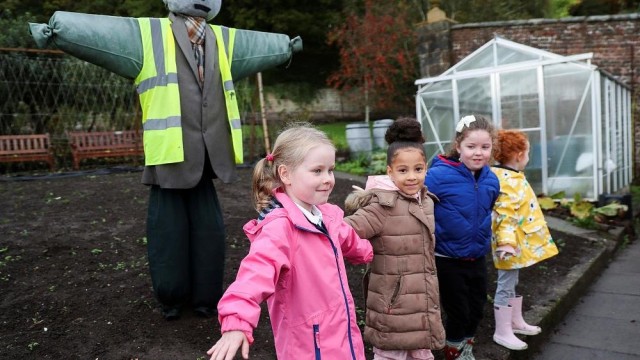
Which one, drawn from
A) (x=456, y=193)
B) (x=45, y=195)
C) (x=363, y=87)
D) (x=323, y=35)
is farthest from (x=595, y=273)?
(x=323, y=35)

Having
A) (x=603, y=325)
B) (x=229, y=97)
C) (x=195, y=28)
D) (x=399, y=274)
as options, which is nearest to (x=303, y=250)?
(x=399, y=274)

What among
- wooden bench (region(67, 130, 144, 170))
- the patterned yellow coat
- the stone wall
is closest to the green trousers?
the patterned yellow coat

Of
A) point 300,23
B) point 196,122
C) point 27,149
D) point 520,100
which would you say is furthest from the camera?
point 300,23

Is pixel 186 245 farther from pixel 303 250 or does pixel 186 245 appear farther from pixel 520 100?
pixel 520 100

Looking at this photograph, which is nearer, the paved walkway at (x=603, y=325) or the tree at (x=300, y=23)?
the paved walkway at (x=603, y=325)

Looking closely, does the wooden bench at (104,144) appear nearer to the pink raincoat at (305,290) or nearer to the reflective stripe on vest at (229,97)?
the reflective stripe on vest at (229,97)

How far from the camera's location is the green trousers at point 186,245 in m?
3.01

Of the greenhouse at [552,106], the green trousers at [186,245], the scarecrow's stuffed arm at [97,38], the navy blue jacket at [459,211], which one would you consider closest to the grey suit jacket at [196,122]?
the green trousers at [186,245]

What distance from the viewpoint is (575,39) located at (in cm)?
1151

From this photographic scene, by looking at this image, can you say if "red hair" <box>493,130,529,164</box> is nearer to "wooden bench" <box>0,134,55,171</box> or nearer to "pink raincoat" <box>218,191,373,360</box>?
"pink raincoat" <box>218,191,373,360</box>

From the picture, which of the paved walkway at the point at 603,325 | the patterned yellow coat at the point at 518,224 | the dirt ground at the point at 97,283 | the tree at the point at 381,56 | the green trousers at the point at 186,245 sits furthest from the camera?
the tree at the point at 381,56

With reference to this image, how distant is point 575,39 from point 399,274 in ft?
36.2

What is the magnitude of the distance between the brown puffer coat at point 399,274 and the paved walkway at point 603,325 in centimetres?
153

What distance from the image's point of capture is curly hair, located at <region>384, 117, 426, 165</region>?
2.54 m
